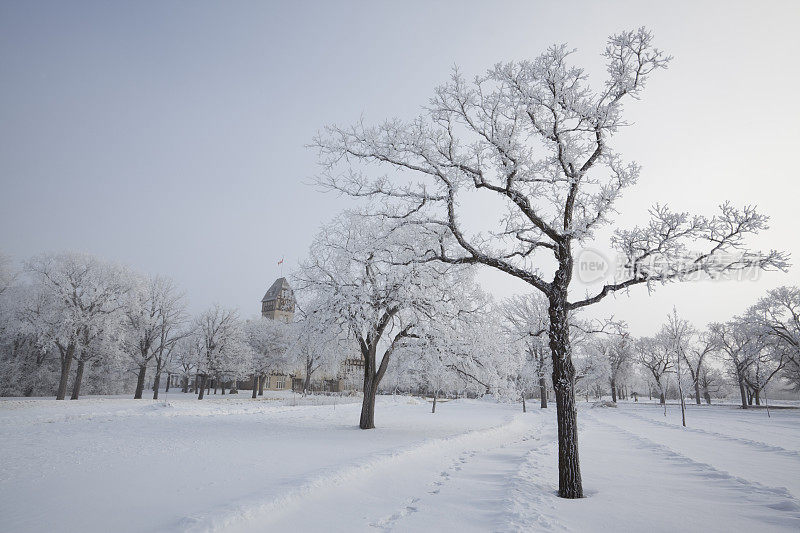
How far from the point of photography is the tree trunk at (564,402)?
306 inches

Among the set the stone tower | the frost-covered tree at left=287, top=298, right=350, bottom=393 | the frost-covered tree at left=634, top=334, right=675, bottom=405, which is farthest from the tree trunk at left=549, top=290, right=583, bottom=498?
the stone tower

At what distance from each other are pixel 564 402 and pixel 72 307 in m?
40.6

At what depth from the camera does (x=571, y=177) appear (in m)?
9.40

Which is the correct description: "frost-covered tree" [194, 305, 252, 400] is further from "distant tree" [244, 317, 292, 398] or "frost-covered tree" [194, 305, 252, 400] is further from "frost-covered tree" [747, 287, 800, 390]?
"frost-covered tree" [747, 287, 800, 390]

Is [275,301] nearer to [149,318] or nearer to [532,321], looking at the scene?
[149,318]

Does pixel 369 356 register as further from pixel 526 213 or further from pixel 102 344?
pixel 102 344

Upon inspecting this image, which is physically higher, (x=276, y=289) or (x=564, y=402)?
(x=276, y=289)

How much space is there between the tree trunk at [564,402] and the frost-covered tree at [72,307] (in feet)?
126

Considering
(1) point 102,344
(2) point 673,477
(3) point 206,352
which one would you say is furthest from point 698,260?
(3) point 206,352

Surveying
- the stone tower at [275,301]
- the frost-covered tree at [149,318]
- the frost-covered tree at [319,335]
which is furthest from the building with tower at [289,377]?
the frost-covered tree at [319,335]

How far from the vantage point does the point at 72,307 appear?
109 feet

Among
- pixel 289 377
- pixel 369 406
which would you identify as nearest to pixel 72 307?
pixel 369 406

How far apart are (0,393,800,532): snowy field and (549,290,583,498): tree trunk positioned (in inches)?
14.4

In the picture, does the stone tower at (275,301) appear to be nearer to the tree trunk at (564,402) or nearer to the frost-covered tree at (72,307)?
the frost-covered tree at (72,307)
